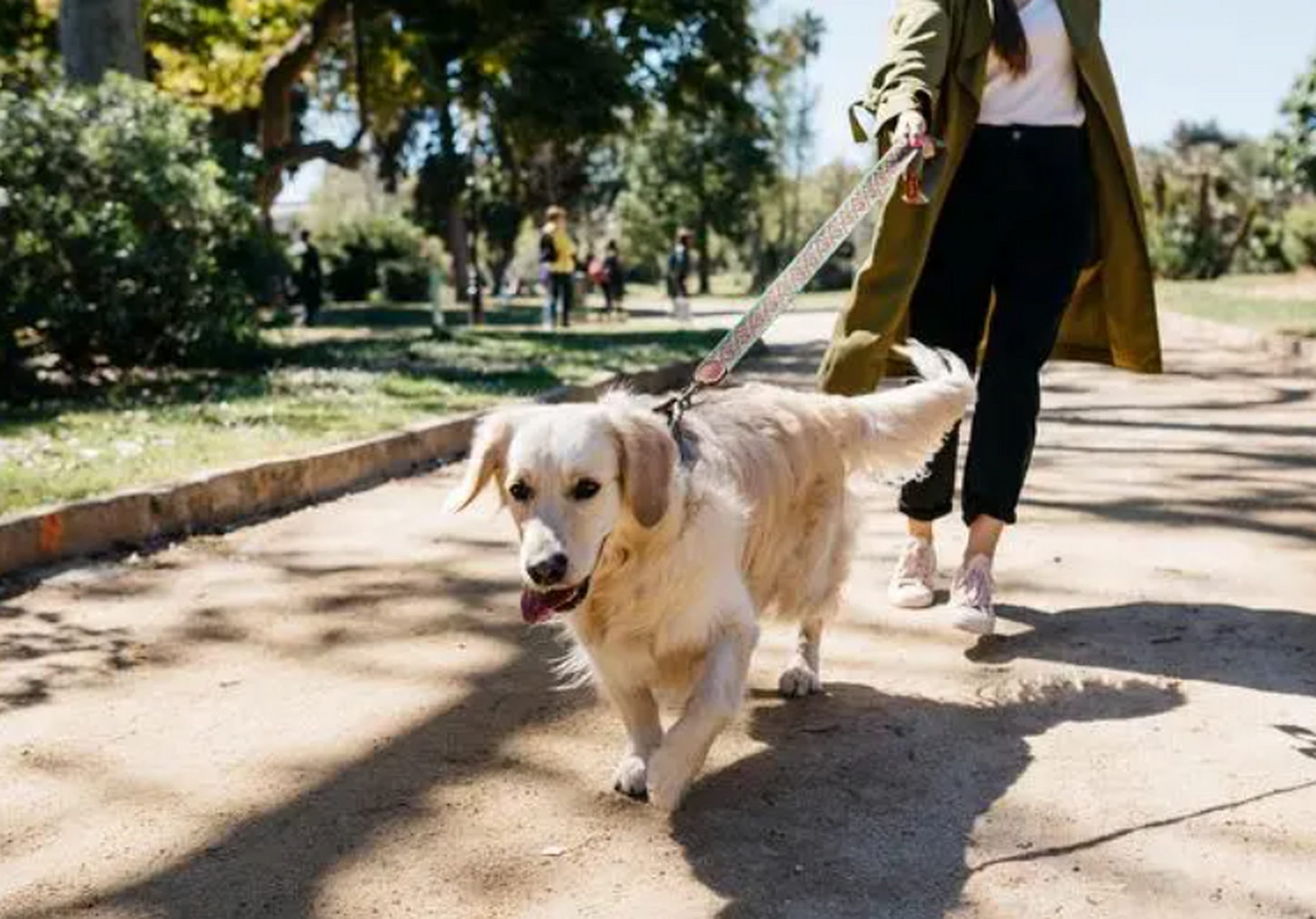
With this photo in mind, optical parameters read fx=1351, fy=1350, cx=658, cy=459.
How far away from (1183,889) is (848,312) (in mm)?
2337

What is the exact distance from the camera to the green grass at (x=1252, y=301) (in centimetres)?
1697

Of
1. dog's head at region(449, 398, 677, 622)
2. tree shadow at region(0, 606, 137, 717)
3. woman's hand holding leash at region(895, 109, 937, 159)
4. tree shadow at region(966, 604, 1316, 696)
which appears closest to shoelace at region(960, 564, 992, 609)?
tree shadow at region(966, 604, 1316, 696)

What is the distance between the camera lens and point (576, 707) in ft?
12.2

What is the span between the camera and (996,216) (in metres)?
4.32

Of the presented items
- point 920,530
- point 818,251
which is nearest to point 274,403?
point 920,530

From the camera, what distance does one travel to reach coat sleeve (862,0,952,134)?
4.08 m

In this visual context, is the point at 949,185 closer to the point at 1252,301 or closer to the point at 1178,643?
the point at 1178,643

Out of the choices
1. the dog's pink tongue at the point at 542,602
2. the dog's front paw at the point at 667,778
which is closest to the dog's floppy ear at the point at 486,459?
the dog's pink tongue at the point at 542,602

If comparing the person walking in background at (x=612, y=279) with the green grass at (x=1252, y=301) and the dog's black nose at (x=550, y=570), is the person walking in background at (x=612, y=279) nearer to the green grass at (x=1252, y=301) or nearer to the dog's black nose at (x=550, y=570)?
the green grass at (x=1252, y=301)

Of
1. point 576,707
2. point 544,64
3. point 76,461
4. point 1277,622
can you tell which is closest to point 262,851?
point 576,707

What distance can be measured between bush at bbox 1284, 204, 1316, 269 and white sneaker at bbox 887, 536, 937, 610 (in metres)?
29.6

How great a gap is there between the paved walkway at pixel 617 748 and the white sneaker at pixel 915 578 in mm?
75

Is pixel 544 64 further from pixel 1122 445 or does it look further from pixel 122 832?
pixel 122 832

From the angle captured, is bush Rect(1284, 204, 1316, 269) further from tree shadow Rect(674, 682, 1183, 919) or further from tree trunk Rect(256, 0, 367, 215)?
tree shadow Rect(674, 682, 1183, 919)
